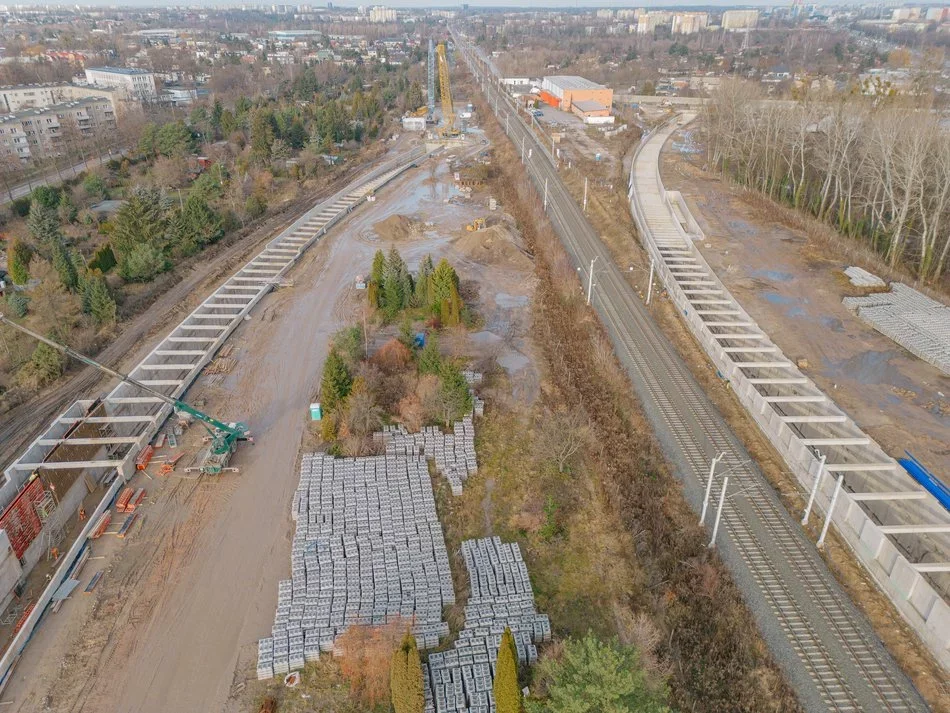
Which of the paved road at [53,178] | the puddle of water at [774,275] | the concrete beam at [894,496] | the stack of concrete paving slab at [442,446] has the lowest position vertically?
the paved road at [53,178]

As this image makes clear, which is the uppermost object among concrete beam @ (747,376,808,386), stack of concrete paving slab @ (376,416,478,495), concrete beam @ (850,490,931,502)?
concrete beam @ (850,490,931,502)

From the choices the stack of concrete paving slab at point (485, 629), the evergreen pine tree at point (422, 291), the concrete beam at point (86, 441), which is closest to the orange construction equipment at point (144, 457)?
the concrete beam at point (86, 441)

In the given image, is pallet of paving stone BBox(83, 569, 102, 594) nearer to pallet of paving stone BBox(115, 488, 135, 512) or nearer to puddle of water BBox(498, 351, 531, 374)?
pallet of paving stone BBox(115, 488, 135, 512)

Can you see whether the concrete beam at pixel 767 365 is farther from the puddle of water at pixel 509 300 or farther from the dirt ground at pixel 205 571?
the puddle of water at pixel 509 300

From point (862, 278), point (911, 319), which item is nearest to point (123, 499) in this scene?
point (911, 319)

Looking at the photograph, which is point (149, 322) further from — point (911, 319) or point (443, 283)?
point (911, 319)

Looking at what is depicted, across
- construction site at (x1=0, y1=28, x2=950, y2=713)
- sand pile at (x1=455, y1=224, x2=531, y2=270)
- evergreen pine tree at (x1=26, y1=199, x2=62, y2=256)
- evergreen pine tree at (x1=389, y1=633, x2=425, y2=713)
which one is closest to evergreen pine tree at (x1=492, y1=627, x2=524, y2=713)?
construction site at (x1=0, y1=28, x2=950, y2=713)

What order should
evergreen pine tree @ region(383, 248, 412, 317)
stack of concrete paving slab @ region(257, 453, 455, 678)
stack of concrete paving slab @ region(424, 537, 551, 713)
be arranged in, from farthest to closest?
1. evergreen pine tree @ region(383, 248, 412, 317)
2. stack of concrete paving slab @ region(257, 453, 455, 678)
3. stack of concrete paving slab @ region(424, 537, 551, 713)
